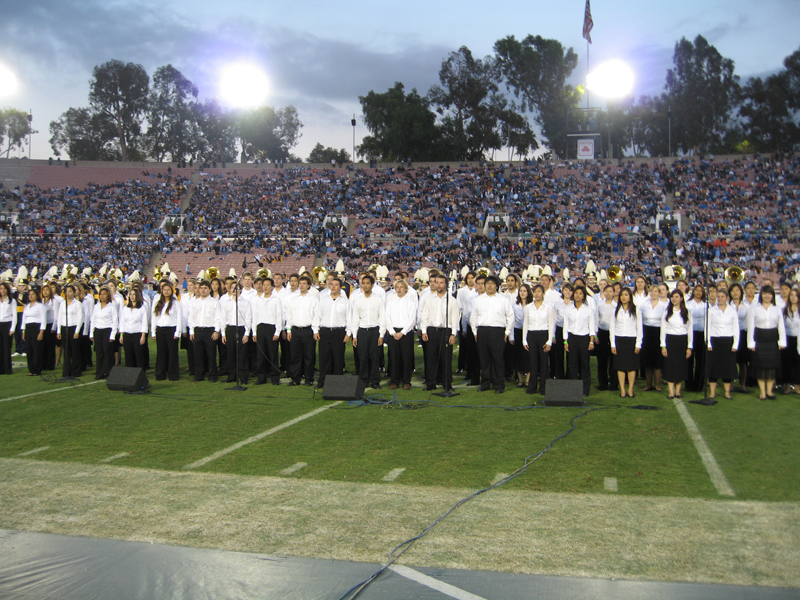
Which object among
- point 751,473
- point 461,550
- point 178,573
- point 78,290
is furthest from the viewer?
point 78,290

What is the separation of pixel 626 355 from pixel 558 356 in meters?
1.13

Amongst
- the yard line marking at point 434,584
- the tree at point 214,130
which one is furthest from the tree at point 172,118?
the yard line marking at point 434,584

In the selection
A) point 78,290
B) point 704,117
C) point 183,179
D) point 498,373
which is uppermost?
point 704,117

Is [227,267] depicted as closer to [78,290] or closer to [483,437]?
[78,290]

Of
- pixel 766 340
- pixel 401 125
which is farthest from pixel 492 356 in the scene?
pixel 401 125

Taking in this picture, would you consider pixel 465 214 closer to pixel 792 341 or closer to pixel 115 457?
pixel 792 341

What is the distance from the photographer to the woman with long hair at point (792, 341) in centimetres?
984

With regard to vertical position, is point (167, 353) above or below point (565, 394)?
above

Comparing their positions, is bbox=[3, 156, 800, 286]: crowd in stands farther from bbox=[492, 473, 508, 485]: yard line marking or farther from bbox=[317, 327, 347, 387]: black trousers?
bbox=[492, 473, 508, 485]: yard line marking

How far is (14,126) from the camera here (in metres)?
76.8

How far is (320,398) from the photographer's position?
32.7 ft

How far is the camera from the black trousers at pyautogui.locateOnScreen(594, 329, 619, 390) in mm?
10576

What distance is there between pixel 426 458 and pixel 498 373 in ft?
13.2

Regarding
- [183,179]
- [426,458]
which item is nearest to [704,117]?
[183,179]
